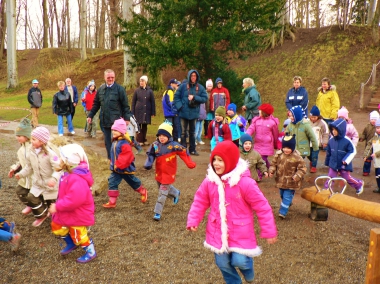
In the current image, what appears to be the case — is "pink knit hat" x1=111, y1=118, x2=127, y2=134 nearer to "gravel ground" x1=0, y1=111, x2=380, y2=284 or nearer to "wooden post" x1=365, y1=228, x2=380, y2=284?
"gravel ground" x1=0, y1=111, x2=380, y2=284

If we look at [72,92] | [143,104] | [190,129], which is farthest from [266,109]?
[72,92]

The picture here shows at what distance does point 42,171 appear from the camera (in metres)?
4.95

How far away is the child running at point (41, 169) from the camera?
190 inches

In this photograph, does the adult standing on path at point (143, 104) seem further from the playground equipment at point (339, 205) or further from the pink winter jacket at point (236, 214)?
the pink winter jacket at point (236, 214)

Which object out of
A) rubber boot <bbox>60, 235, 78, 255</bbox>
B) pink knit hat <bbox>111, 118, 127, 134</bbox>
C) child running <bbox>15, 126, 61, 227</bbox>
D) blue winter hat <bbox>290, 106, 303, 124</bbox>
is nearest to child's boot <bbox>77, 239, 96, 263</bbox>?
rubber boot <bbox>60, 235, 78, 255</bbox>

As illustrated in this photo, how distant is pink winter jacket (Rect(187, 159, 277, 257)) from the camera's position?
3.32 metres

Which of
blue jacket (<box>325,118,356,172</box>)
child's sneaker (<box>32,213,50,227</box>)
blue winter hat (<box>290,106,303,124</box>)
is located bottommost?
child's sneaker (<box>32,213,50,227</box>)

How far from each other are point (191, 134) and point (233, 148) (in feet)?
21.5

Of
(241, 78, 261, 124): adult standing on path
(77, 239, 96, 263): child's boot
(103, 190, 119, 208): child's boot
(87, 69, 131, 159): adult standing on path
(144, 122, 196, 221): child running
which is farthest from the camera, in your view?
(241, 78, 261, 124): adult standing on path

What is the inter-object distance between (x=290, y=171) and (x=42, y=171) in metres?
3.54

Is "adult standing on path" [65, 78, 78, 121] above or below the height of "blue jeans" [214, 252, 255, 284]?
above

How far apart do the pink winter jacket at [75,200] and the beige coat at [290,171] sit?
2.83 m

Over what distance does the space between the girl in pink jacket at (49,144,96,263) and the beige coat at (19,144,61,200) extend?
723 mm

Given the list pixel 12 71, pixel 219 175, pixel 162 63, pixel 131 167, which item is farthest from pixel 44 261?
pixel 12 71
